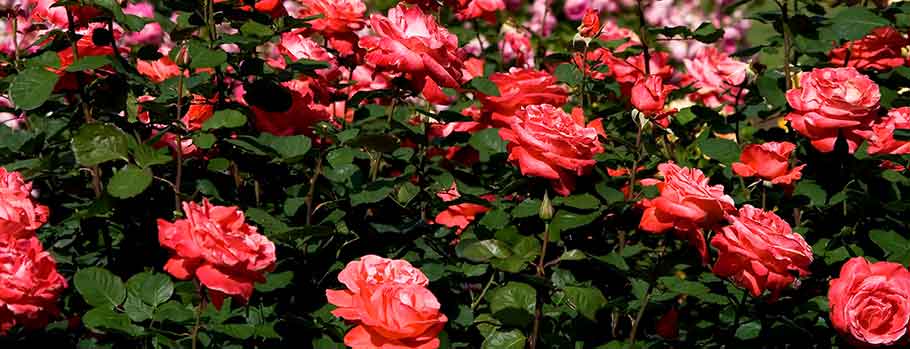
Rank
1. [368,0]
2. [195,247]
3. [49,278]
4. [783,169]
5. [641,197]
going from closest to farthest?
[195,247], [49,278], [641,197], [783,169], [368,0]

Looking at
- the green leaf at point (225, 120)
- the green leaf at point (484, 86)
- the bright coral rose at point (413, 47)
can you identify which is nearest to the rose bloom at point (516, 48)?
the green leaf at point (484, 86)

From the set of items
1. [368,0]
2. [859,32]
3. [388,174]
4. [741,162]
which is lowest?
[368,0]

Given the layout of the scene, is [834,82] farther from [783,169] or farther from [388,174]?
[388,174]

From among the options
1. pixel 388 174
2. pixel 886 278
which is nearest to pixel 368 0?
pixel 388 174

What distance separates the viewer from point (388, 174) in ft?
7.98

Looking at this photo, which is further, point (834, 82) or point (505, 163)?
point (505, 163)

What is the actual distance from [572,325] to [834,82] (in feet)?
2.16

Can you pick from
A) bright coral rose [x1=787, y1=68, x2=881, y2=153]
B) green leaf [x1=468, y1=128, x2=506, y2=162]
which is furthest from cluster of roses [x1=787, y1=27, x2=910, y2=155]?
green leaf [x1=468, y1=128, x2=506, y2=162]

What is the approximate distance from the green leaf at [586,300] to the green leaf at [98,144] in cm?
74

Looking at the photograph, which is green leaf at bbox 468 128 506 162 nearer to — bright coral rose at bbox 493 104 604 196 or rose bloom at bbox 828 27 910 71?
bright coral rose at bbox 493 104 604 196

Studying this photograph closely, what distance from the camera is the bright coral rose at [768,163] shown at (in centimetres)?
185

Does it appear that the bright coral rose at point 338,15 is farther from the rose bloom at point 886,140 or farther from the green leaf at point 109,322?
the rose bloom at point 886,140

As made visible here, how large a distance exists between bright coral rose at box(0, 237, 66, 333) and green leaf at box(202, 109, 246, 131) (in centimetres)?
34

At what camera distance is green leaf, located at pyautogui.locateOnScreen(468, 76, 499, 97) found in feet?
6.28
